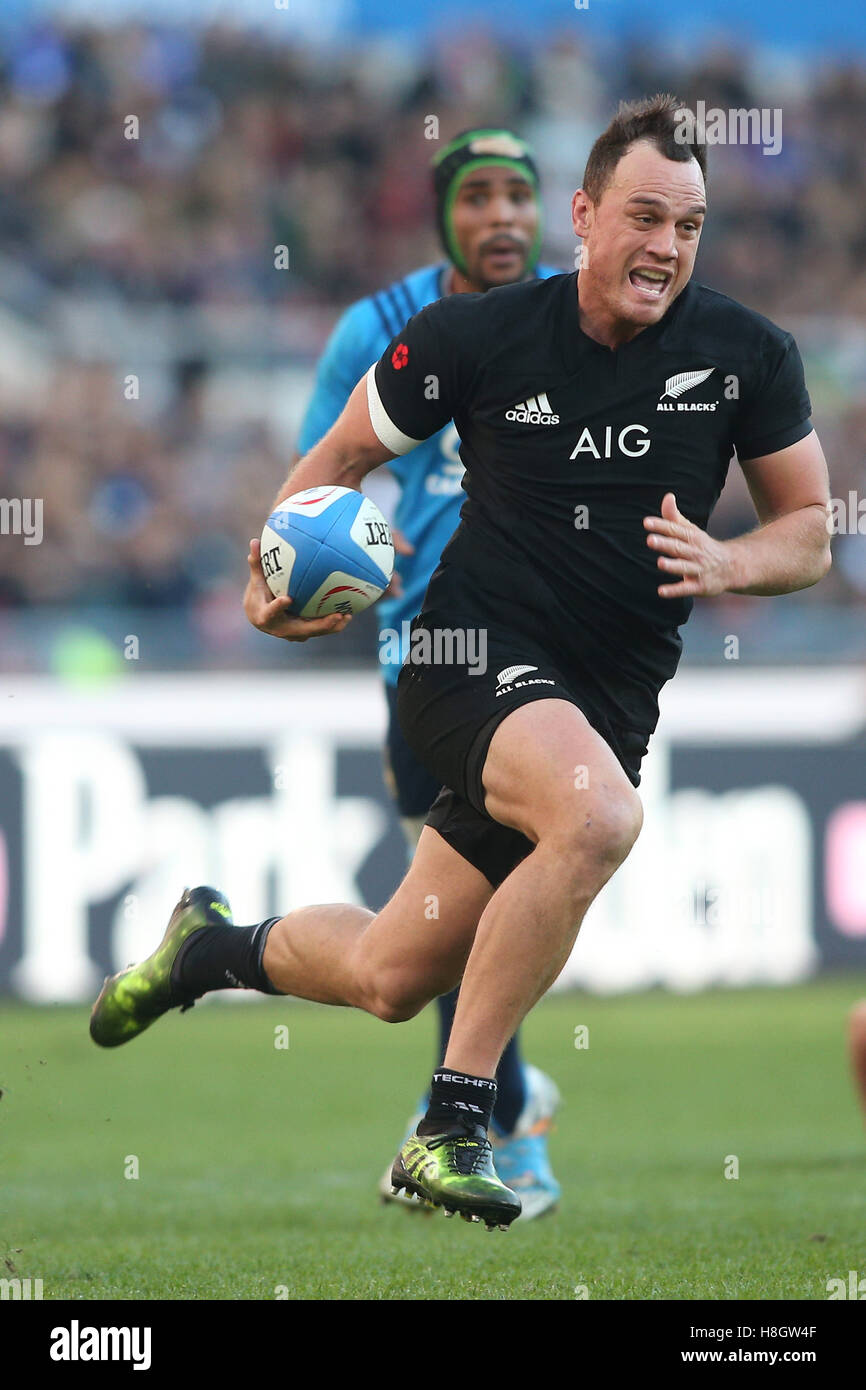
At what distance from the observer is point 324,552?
16.1 feet

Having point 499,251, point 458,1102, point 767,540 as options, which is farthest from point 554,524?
point 499,251

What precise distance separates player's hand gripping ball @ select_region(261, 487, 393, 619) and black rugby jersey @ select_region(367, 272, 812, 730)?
23 cm

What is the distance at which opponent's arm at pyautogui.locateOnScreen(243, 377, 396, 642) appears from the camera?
16.4ft

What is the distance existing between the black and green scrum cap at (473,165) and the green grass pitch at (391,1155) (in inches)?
122

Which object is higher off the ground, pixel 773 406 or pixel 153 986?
pixel 773 406

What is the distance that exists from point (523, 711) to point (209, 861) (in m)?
6.97

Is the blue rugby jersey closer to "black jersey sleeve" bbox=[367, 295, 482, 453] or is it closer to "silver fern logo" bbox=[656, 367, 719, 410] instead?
"black jersey sleeve" bbox=[367, 295, 482, 453]

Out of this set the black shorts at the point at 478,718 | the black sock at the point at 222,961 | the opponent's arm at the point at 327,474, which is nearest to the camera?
the black shorts at the point at 478,718

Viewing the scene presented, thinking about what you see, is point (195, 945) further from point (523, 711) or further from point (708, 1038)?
point (708, 1038)

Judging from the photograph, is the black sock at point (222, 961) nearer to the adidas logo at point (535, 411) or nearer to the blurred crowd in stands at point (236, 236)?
the adidas logo at point (535, 411)

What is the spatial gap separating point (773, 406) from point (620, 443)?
391 mm

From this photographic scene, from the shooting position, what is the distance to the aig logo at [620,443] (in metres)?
4.83

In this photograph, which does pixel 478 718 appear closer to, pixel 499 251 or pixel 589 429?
pixel 589 429

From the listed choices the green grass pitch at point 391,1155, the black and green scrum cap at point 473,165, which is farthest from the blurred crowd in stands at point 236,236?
the black and green scrum cap at point 473,165
